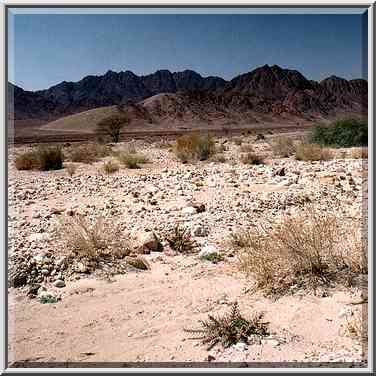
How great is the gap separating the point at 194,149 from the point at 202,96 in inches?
2229

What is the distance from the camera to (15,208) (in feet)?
22.3

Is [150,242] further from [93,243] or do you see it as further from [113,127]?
[113,127]

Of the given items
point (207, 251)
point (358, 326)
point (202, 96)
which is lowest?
point (358, 326)

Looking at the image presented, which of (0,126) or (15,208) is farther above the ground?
(0,126)

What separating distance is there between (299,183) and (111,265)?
4.36 m

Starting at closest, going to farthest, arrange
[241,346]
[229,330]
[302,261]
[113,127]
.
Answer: [241,346] < [229,330] < [302,261] < [113,127]

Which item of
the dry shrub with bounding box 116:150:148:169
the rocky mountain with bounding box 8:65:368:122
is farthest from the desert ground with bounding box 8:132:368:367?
the rocky mountain with bounding box 8:65:368:122

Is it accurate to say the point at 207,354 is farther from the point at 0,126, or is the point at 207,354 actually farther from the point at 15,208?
the point at 15,208

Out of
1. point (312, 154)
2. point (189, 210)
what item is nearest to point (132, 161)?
point (312, 154)

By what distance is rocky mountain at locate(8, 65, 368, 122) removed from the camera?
65938mm

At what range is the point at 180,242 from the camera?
4.92m

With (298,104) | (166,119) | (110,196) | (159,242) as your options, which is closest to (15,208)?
(110,196)

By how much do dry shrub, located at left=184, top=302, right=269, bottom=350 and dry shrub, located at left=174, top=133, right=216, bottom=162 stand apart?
9.59m

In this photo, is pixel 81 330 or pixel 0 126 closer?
pixel 0 126
